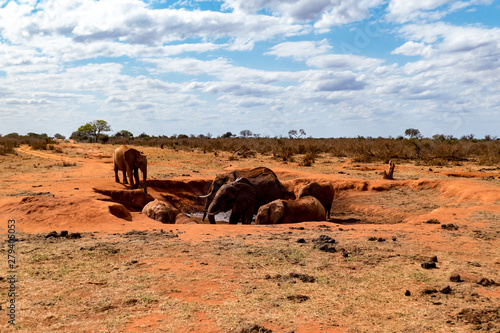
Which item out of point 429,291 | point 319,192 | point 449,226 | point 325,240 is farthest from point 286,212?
point 429,291

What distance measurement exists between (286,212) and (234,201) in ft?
6.02

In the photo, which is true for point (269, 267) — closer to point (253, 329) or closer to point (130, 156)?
point (253, 329)

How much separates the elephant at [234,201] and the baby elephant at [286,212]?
3.08ft

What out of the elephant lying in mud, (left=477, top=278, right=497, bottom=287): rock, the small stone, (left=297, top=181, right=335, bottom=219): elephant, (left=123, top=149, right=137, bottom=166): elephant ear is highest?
(left=123, top=149, right=137, bottom=166): elephant ear

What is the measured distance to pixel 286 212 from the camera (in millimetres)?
11188

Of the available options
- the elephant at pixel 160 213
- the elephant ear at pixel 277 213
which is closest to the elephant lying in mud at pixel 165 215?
the elephant at pixel 160 213

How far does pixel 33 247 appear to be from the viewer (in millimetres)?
7426

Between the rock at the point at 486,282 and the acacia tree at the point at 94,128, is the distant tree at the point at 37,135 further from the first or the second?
the rock at the point at 486,282

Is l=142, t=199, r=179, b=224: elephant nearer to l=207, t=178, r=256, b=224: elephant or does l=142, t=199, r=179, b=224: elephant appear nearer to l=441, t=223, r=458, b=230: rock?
l=207, t=178, r=256, b=224: elephant

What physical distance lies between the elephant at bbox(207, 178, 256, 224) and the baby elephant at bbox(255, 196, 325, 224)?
940 millimetres

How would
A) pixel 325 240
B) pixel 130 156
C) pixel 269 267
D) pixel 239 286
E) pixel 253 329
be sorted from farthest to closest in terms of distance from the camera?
1. pixel 130 156
2. pixel 325 240
3. pixel 269 267
4. pixel 239 286
5. pixel 253 329

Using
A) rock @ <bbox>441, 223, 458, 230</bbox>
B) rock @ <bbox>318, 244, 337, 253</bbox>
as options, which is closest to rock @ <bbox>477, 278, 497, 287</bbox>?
rock @ <bbox>318, 244, 337, 253</bbox>

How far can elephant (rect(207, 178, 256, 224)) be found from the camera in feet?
39.2

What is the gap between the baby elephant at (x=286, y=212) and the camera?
36.5 ft
